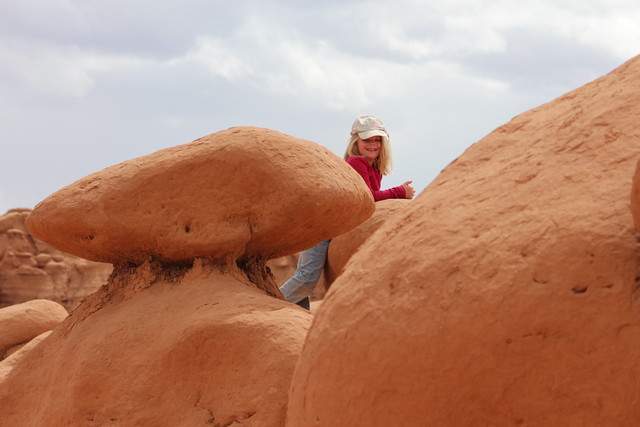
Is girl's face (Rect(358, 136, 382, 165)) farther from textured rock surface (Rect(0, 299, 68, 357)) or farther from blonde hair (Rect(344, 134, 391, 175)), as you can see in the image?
textured rock surface (Rect(0, 299, 68, 357))

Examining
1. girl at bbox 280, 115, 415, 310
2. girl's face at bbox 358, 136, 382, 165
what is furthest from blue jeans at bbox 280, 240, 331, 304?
girl's face at bbox 358, 136, 382, 165

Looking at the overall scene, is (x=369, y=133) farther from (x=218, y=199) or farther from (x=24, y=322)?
(x=24, y=322)

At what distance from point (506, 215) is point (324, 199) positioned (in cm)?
133

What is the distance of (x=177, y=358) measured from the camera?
9.81 ft

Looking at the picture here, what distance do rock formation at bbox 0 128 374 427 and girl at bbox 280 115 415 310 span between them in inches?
43.2

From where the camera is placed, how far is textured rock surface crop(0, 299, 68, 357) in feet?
16.7

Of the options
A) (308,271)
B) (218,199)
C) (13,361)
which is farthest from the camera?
(308,271)

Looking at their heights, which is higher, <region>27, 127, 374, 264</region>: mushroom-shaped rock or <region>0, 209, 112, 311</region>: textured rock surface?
<region>27, 127, 374, 264</region>: mushroom-shaped rock

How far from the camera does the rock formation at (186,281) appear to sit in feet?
9.63

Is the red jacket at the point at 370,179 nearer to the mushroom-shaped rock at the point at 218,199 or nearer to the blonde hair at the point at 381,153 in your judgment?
the blonde hair at the point at 381,153

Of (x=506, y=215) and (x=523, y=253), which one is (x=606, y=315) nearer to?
(x=523, y=253)

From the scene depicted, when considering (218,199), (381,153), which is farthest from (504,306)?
(381,153)

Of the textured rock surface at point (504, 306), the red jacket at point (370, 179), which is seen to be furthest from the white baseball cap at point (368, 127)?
the textured rock surface at point (504, 306)

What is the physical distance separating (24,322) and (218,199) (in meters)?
2.49
